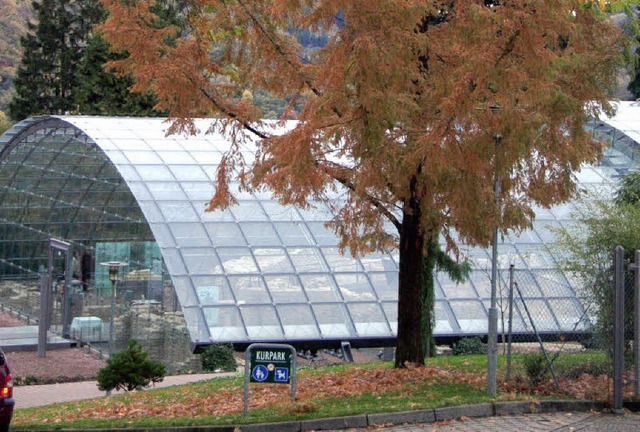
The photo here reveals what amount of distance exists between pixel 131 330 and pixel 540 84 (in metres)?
15.5

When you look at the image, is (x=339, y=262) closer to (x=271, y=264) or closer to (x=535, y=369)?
(x=271, y=264)

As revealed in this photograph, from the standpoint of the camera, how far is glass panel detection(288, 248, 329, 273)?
2384 centimetres

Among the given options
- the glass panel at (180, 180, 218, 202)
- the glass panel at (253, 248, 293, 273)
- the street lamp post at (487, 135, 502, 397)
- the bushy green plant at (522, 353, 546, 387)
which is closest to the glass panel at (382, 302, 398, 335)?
the glass panel at (253, 248, 293, 273)

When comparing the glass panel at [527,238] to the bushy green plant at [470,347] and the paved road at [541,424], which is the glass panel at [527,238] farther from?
the paved road at [541,424]

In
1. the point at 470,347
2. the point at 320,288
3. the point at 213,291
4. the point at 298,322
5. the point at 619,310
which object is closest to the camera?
the point at 619,310

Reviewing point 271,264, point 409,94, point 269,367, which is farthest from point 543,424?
point 271,264

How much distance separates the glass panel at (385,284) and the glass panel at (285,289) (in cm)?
190

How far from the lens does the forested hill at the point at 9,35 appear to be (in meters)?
87.2

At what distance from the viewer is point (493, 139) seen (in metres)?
12.2

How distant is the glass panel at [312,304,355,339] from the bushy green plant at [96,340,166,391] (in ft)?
18.1

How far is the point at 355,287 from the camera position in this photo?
23.6m

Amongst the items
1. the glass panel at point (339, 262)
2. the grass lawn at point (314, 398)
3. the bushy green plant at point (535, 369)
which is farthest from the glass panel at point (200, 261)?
the bushy green plant at point (535, 369)

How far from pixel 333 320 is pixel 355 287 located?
1436 millimetres

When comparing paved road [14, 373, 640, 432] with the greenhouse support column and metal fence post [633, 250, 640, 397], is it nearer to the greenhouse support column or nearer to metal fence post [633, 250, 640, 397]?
metal fence post [633, 250, 640, 397]
